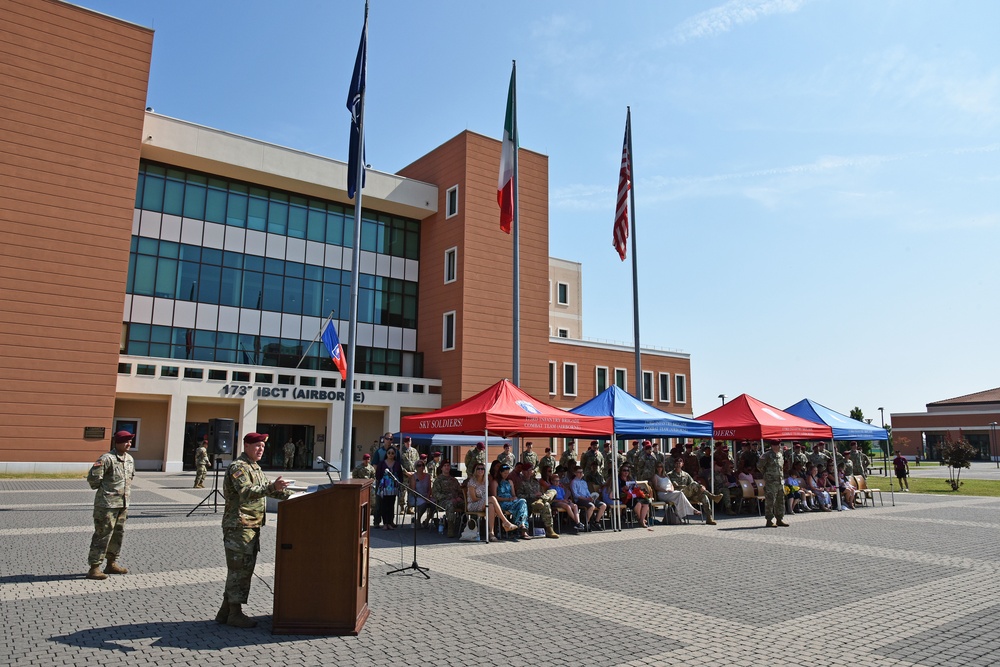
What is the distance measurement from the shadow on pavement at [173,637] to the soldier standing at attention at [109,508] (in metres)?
2.67

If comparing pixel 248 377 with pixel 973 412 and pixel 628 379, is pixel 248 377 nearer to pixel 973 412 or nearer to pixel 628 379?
pixel 628 379

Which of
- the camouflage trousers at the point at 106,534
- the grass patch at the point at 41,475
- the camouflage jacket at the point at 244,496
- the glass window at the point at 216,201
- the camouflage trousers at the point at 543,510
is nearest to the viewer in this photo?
the camouflage jacket at the point at 244,496

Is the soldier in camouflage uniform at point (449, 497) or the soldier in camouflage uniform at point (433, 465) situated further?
the soldier in camouflage uniform at point (433, 465)

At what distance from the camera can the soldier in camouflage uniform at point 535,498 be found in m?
13.5

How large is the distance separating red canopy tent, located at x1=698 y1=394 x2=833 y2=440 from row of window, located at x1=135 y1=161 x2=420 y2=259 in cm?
2426

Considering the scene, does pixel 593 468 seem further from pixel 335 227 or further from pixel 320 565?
pixel 335 227

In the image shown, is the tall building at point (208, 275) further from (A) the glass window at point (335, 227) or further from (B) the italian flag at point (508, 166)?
(B) the italian flag at point (508, 166)

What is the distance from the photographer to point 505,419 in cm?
1328

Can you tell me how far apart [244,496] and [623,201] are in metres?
18.0

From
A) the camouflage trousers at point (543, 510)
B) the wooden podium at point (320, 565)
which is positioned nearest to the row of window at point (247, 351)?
the camouflage trousers at point (543, 510)

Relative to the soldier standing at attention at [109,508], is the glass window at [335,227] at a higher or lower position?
higher

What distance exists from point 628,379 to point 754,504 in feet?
112

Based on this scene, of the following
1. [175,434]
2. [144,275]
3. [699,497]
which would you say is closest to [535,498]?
[699,497]

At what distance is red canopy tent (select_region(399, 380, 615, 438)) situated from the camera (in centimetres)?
1334
